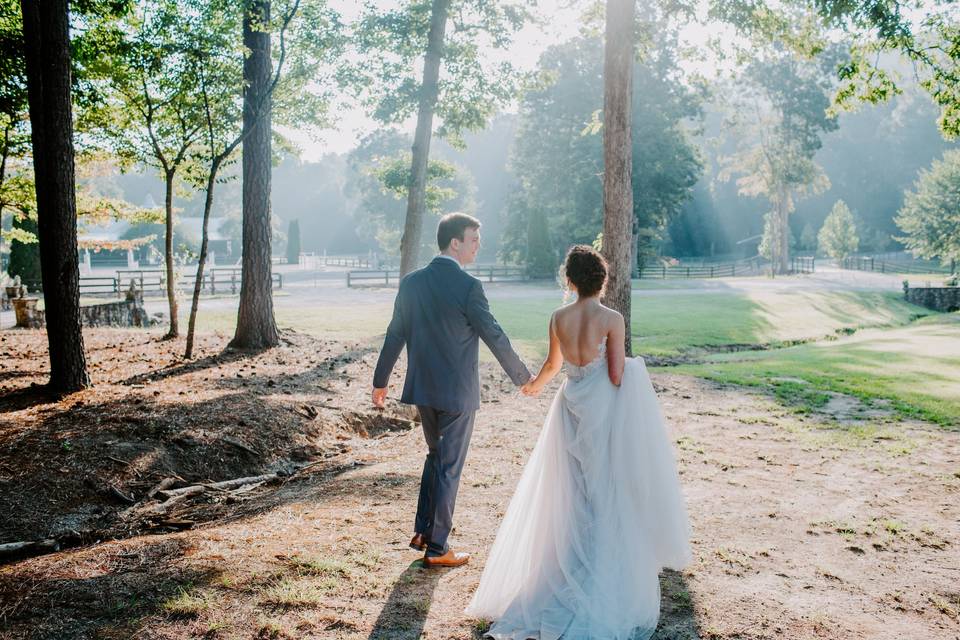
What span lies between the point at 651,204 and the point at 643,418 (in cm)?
4585

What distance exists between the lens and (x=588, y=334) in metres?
4.31

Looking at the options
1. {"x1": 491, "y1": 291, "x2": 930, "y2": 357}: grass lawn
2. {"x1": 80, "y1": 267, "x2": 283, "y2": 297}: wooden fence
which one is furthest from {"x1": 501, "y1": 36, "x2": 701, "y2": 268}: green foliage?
{"x1": 80, "y1": 267, "x2": 283, "y2": 297}: wooden fence

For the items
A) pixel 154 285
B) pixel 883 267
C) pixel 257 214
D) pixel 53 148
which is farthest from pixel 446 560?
pixel 883 267

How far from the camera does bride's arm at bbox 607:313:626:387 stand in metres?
4.27

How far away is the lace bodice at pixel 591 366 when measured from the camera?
4309 mm

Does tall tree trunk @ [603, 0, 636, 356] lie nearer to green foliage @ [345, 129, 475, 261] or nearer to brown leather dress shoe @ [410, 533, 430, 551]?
brown leather dress shoe @ [410, 533, 430, 551]

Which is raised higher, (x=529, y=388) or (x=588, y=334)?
(x=588, y=334)

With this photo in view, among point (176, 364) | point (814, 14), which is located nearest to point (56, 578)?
point (176, 364)

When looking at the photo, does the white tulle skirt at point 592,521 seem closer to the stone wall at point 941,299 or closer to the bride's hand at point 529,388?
the bride's hand at point 529,388

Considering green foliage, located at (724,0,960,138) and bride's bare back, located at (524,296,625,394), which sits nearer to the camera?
bride's bare back, located at (524,296,625,394)

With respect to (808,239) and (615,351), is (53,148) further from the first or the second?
(808,239)

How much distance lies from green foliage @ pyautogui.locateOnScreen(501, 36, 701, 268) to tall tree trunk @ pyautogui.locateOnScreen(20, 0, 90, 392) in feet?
126

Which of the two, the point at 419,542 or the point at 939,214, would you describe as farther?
the point at 939,214

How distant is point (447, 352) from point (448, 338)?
0.29 ft
